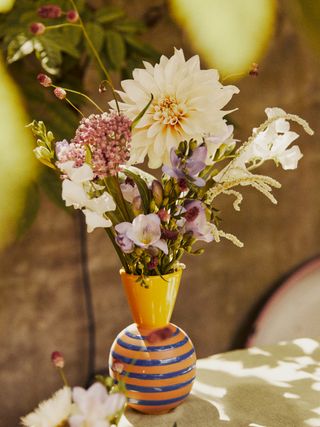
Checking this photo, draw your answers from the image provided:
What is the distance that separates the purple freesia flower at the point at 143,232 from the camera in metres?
1.05

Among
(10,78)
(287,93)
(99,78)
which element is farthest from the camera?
(287,93)

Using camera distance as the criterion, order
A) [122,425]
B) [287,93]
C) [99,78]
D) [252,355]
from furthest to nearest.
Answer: [287,93], [99,78], [252,355], [122,425]

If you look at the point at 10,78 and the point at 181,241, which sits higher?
the point at 10,78

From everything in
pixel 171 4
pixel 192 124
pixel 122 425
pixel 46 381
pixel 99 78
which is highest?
pixel 171 4

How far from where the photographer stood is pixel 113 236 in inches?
46.0

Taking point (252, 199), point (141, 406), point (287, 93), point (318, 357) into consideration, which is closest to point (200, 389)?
point (141, 406)

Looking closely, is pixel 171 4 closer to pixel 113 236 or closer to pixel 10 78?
pixel 10 78

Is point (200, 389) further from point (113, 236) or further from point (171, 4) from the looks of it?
point (171, 4)

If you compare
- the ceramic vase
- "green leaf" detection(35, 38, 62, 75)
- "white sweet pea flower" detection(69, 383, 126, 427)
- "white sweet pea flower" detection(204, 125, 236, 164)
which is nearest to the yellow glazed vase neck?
the ceramic vase

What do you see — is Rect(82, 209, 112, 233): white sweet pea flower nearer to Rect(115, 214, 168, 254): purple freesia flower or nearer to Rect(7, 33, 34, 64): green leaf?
Rect(115, 214, 168, 254): purple freesia flower

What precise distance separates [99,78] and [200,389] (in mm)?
1135

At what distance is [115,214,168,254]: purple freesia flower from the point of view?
105 centimetres

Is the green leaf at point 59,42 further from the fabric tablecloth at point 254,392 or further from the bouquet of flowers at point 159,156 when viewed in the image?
the fabric tablecloth at point 254,392

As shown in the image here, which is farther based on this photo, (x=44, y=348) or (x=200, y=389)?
(x=44, y=348)
